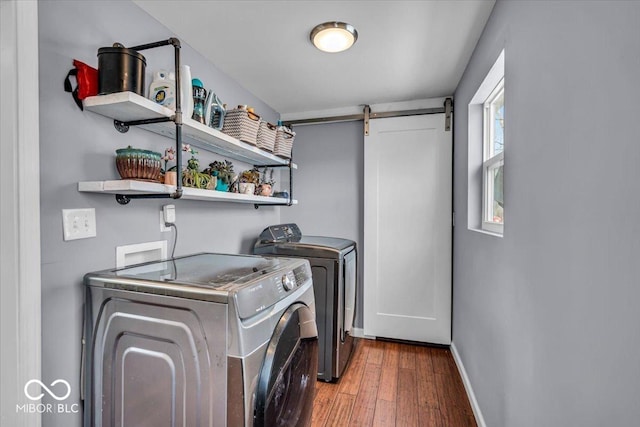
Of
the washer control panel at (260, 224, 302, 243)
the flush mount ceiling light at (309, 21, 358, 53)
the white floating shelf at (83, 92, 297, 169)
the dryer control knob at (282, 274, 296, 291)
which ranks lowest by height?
the dryer control knob at (282, 274, 296, 291)

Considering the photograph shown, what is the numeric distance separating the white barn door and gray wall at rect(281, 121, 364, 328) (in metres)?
0.14

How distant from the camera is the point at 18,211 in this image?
98cm

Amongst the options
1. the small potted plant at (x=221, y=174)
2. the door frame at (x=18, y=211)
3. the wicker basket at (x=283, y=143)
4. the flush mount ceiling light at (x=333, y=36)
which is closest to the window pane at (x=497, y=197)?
the flush mount ceiling light at (x=333, y=36)

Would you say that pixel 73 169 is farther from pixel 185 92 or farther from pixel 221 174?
pixel 221 174

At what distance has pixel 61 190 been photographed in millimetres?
1120

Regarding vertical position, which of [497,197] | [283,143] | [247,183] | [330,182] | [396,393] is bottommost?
[396,393]

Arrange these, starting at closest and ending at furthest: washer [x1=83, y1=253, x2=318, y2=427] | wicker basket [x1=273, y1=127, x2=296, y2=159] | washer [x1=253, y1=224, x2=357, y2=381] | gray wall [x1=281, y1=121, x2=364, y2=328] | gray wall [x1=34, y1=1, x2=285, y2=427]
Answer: washer [x1=83, y1=253, x2=318, y2=427] → gray wall [x1=34, y1=1, x2=285, y2=427] → washer [x1=253, y1=224, x2=357, y2=381] → wicker basket [x1=273, y1=127, x2=296, y2=159] → gray wall [x1=281, y1=121, x2=364, y2=328]

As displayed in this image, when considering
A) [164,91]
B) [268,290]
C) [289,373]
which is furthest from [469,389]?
[164,91]

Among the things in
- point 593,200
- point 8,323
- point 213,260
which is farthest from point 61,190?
point 593,200

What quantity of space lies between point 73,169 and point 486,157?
229cm

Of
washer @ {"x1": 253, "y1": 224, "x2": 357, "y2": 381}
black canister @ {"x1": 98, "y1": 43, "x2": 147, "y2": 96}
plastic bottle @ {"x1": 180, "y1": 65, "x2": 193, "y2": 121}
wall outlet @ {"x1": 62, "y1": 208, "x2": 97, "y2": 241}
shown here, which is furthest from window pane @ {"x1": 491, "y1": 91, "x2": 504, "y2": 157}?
wall outlet @ {"x1": 62, "y1": 208, "x2": 97, "y2": 241}

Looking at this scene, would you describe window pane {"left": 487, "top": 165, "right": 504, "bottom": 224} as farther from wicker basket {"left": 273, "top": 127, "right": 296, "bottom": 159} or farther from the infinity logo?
the infinity logo

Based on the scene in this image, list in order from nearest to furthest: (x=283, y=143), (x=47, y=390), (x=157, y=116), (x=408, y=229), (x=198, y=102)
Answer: (x=47, y=390), (x=157, y=116), (x=198, y=102), (x=283, y=143), (x=408, y=229)

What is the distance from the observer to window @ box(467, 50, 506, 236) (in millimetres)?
1751
